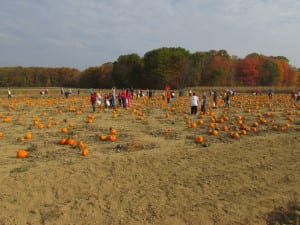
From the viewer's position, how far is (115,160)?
28.7 feet

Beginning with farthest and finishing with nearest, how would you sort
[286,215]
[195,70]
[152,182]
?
[195,70]
[152,182]
[286,215]

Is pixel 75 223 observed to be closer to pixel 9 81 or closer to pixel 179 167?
pixel 179 167

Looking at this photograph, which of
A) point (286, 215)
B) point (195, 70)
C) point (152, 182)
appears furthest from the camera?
point (195, 70)

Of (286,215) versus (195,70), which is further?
(195,70)

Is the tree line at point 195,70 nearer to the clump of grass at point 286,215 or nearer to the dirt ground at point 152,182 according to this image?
the dirt ground at point 152,182

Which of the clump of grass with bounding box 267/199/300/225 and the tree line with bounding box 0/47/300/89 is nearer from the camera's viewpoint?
the clump of grass with bounding box 267/199/300/225

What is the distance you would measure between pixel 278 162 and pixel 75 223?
228 inches

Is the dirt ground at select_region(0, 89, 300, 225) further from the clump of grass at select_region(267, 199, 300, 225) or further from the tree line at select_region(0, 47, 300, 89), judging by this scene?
the tree line at select_region(0, 47, 300, 89)

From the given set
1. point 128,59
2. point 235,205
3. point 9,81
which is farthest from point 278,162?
point 9,81

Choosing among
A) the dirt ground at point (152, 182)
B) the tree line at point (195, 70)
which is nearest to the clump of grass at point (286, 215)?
the dirt ground at point (152, 182)

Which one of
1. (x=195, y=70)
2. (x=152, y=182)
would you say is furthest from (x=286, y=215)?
(x=195, y=70)

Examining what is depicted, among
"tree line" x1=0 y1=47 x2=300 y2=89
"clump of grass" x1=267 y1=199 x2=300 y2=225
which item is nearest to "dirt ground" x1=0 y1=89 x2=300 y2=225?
"clump of grass" x1=267 y1=199 x2=300 y2=225

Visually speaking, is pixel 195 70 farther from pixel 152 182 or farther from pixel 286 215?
pixel 286 215

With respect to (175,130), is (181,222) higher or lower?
lower
